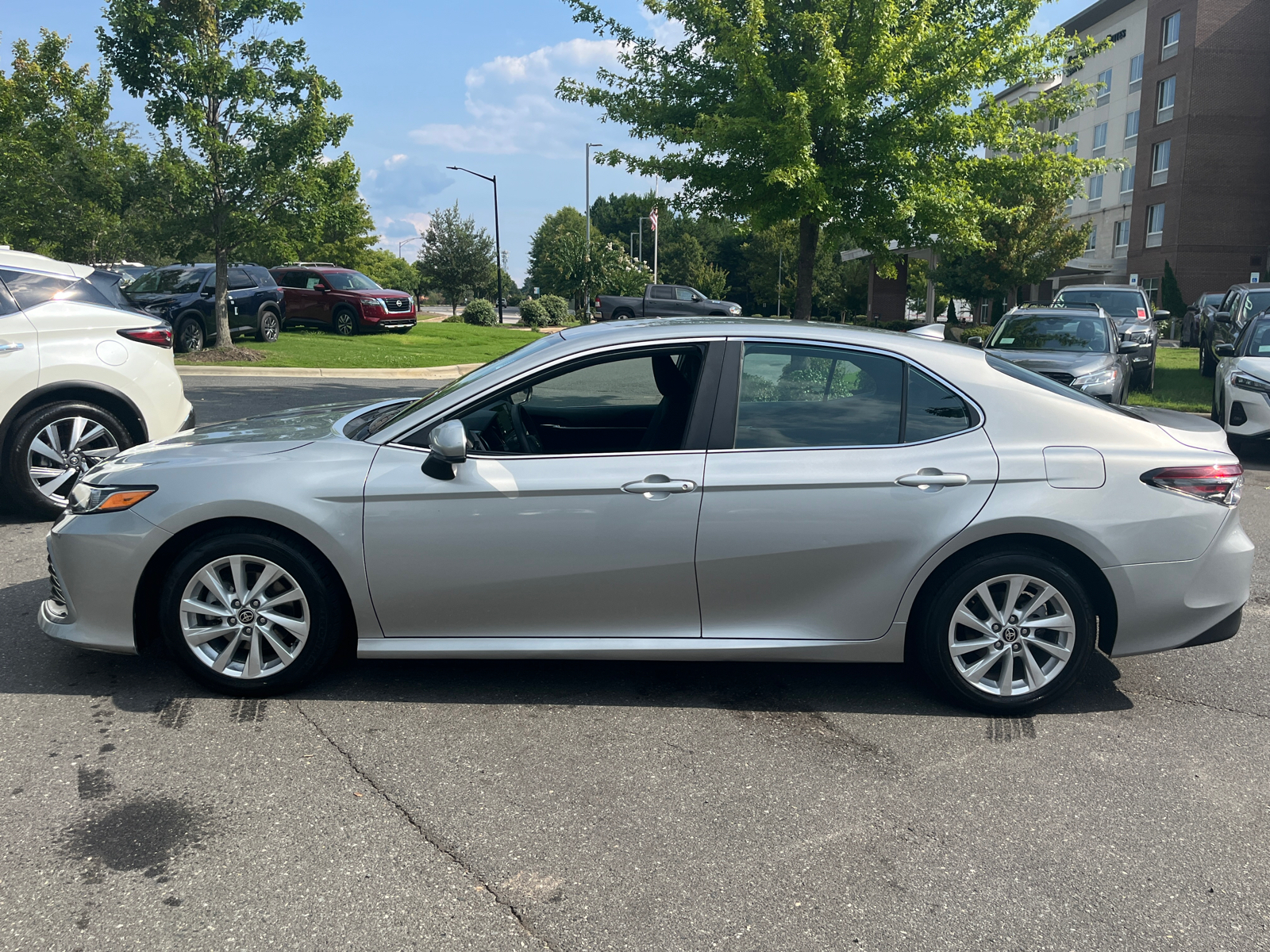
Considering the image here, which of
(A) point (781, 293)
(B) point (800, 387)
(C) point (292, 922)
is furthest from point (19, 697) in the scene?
(A) point (781, 293)

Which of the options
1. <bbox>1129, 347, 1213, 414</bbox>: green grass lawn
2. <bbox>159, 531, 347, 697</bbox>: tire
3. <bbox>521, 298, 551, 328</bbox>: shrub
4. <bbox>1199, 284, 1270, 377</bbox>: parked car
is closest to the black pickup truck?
<bbox>521, 298, 551, 328</bbox>: shrub

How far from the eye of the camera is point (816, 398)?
4180mm

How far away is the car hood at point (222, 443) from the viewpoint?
13.8 feet

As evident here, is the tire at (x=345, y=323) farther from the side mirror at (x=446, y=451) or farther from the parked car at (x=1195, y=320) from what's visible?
the side mirror at (x=446, y=451)

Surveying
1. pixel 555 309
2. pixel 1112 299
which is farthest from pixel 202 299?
pixel 555 309

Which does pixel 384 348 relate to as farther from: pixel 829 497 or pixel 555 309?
pixel 829 497

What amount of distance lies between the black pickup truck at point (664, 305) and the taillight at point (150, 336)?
89.9 ft

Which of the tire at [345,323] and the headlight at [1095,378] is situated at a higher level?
the tire at [345,323]

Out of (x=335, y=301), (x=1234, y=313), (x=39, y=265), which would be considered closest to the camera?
(x=39, y=265)

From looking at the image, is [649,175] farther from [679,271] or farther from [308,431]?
[679,271]

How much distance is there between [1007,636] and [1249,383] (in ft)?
26.9

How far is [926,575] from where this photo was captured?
13.2 feet

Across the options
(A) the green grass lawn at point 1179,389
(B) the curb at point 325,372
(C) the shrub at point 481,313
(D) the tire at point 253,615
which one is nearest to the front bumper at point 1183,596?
(D) the tire at point 253,615

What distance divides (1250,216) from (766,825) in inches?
2176
